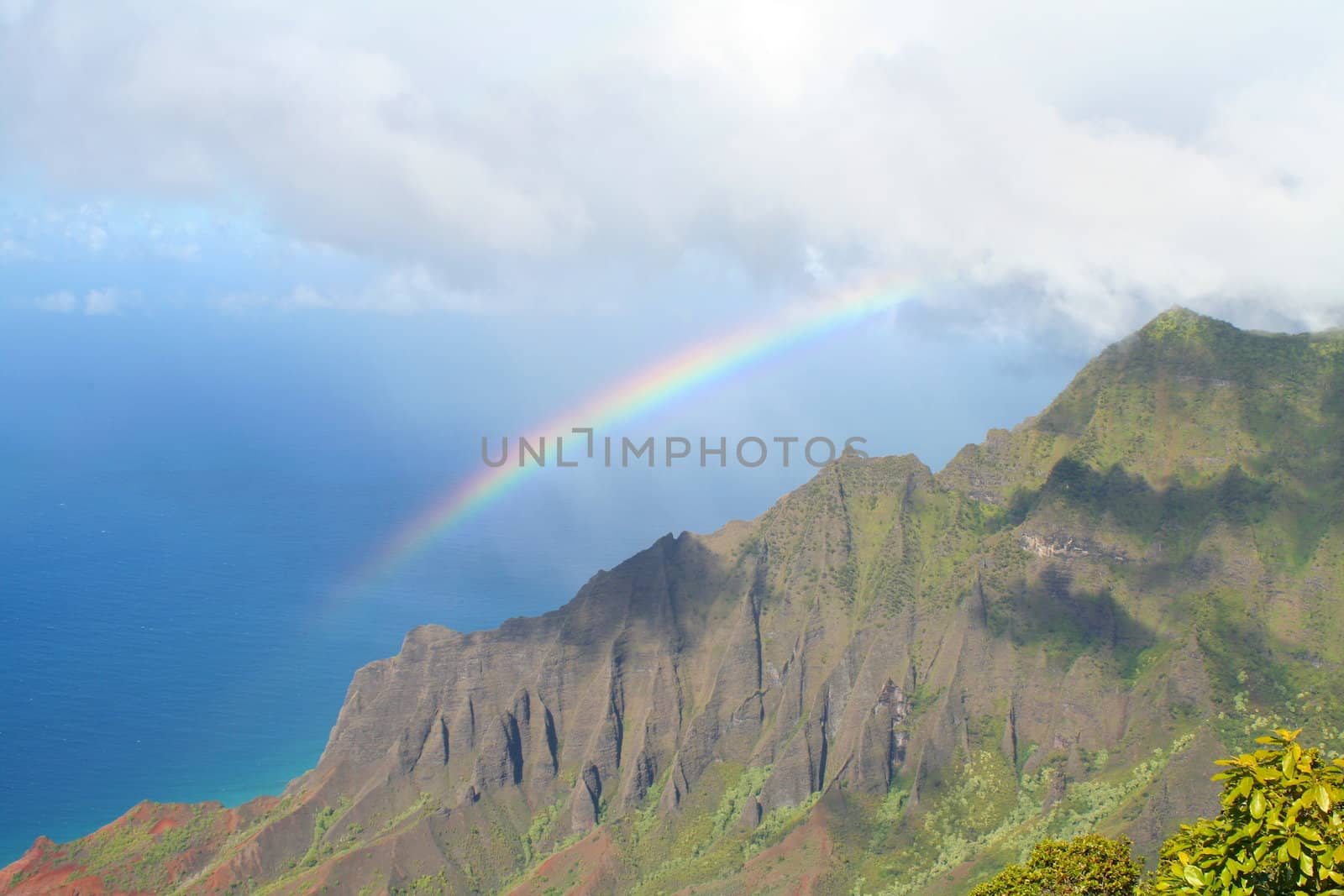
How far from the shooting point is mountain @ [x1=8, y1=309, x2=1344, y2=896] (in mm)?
85312

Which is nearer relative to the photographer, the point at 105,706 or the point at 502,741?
the point at 502,741

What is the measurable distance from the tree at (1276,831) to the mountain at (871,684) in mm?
62771

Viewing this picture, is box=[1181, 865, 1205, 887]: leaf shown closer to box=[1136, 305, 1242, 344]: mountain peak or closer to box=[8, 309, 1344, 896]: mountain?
box=[8, 309, 1344, 896]: mountain

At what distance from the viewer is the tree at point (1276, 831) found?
57.9 feet

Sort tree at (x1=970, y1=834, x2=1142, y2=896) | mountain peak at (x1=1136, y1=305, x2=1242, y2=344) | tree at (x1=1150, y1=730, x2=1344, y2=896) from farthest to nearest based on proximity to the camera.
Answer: mountain peak at (x1=1136, y1=305, x2=1242, y2=344) < tree at (x1=970, y1=834, x2=1142, y2=896) < tree at (x1=1150, y1=730, x2=1344, y2=896)

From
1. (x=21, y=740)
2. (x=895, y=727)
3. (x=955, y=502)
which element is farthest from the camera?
(x=21, y=740)

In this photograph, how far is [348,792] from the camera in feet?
317

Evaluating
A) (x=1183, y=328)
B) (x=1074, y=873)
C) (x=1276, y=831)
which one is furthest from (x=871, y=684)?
(x=1276, y=831)

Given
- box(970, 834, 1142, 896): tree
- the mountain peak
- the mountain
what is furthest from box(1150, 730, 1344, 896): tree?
the mountain peak

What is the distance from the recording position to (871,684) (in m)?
96.4

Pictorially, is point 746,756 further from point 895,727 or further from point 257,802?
point 257,802

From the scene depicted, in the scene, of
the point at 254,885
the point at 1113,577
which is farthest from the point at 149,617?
the point at 1113,577

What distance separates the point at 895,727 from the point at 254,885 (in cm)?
5097

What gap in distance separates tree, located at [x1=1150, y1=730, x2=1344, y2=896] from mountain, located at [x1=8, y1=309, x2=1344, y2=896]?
206 ft
